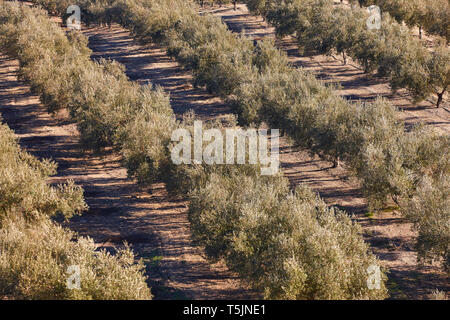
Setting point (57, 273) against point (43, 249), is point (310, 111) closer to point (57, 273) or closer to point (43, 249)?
point (43, 249)

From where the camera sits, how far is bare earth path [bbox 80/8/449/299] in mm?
26109

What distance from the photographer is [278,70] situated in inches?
2064

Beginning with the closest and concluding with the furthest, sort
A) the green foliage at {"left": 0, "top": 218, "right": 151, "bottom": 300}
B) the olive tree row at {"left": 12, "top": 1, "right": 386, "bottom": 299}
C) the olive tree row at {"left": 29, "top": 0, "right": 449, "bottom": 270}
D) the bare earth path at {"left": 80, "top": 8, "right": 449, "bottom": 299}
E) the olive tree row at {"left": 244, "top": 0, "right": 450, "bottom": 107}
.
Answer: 1. the green foliage at {"left": 0, "top": 218, "right": 151, "bottom": 300}
2. the olive tree row at {"left": 12, "top": 1, "right": 386, "bottom": 299}
3. the bare earth path at {"left": 80, "top": 8, "right": 449, "bottom": 299}
4. the olive tree row at {"left": 29, "top": 0, "right": 449, "bottom": 270}
5. the olive tree row at {"left": 244, "top": 0, "right": 450, "bottom": 107}

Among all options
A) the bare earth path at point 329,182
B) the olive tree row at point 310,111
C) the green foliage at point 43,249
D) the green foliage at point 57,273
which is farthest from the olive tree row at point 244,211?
the green foliage at point 57,273

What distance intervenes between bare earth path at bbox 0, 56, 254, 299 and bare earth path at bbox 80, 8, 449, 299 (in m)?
10.7

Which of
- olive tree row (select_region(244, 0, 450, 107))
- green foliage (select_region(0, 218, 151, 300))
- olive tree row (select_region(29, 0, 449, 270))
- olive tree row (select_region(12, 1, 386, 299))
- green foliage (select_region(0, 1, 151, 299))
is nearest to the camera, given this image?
green foliage (select_region(0, 218, 151, 300))

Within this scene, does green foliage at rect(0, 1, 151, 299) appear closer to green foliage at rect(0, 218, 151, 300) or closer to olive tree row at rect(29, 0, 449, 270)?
green foliage at rect(0, 218, 151, 300)

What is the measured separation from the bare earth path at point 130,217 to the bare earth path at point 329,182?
1072 centimetres

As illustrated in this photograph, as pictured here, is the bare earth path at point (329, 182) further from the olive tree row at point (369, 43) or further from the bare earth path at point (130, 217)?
the olive tree row at point (369, 43)

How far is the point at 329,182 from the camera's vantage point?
1500 inches

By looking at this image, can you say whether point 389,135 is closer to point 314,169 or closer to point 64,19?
point 314,169

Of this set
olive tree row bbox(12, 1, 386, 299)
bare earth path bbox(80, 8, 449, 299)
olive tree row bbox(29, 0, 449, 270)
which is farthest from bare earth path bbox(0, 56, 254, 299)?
olive tree row bbox(29, 0, 449, 270)

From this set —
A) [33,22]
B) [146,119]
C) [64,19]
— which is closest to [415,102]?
[146,119]

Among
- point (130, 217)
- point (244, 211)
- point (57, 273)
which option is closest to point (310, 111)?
point (244, 211)
